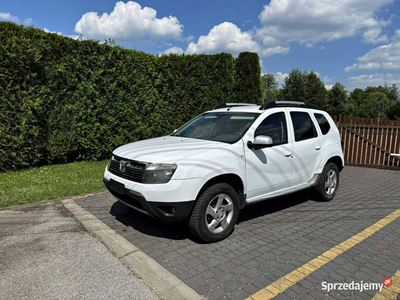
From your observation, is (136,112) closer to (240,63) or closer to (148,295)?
(240,63)

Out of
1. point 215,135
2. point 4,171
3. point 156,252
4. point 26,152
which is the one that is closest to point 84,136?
point 26,152

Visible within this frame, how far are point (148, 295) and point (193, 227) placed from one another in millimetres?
1046

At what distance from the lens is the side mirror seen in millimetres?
3908

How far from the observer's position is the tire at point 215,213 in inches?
138

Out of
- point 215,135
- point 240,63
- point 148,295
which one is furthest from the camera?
point 240,63

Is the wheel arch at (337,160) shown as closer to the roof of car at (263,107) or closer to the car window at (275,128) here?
the roof of car at (263,107)

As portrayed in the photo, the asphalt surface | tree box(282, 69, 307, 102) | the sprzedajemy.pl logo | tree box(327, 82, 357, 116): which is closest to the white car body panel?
the asphalt surface

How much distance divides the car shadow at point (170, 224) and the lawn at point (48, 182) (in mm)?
1365

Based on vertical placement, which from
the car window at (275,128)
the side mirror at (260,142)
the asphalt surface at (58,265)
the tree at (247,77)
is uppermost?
the tree at (247,77)

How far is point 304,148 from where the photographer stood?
495 centimetres

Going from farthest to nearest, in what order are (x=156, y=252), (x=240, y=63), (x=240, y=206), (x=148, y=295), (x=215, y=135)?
(x=240, y=63) → (x=215, y=135) → (x=240, y=206) → (x=156, y=252) → (x=148, y=295)

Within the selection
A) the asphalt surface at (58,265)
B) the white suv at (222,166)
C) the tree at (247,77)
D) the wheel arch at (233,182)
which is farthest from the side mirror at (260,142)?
the tree at (247,77)

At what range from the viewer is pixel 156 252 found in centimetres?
347

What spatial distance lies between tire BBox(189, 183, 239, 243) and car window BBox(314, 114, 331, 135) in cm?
269
